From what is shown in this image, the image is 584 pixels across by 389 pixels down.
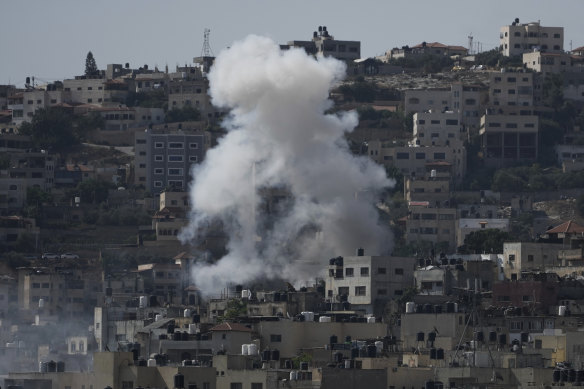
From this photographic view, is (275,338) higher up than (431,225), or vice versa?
(431,225)

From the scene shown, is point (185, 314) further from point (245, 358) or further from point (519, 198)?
point (519, 198)

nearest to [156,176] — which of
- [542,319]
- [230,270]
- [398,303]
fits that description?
[230,270]

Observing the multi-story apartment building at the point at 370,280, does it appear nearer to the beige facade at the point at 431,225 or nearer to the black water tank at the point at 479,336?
the black water tank at the point at 479,336

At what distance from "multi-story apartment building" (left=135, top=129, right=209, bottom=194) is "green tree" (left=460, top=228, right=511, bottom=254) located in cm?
3707

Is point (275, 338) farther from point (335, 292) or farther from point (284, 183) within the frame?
point (284, 183)

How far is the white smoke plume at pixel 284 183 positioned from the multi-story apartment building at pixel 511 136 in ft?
65.8

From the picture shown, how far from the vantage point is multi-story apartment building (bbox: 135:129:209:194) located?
584 feet

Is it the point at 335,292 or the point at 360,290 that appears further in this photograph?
the point at 335,292

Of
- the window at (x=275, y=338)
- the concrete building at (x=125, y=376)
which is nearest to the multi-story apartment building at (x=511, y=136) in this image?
the window at (x=275, y=338)

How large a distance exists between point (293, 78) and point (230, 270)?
15.7 meters

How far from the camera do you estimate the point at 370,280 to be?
4897 inches

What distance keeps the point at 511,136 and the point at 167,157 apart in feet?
79.3

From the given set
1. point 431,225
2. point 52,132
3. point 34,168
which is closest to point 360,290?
point 431,225

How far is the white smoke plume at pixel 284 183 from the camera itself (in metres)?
144
